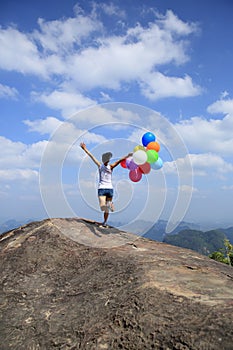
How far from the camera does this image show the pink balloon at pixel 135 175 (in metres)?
11.2

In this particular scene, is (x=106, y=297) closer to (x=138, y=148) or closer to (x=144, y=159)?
(x=144, y=159)

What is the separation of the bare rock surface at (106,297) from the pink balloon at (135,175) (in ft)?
10.3

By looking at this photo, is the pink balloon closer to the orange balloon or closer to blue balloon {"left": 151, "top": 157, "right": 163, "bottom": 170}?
blue balloon {"left": 151, "top": 157, "right": 163, "bottom": 170}

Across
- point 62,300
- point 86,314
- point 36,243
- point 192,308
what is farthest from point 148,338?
point 36,243

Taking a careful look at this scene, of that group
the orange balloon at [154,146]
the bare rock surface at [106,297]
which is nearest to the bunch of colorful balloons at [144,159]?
the orange balloon at [154,146]

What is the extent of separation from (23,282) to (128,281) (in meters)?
2.85

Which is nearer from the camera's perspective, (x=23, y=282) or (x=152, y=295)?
(x=152, y=295)

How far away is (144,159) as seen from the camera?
34.8ft

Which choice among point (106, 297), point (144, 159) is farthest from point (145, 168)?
point (106, 297)

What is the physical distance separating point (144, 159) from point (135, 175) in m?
1.02

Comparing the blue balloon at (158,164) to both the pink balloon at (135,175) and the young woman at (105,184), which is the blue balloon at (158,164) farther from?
the young woman at (105,184)

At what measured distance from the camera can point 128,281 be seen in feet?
20.5

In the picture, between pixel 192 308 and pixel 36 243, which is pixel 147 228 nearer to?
pixel 36 243

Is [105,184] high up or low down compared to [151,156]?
down
